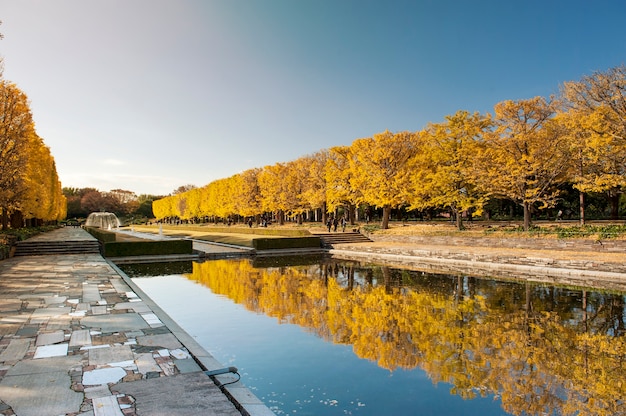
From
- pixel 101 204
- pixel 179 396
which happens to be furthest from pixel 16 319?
pixel 101 204

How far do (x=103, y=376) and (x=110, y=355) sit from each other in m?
0.93

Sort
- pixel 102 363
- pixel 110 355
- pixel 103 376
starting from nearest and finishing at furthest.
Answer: pixel 103 376
pixel 102 363
pixel 110 355

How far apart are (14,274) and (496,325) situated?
55.2 feet

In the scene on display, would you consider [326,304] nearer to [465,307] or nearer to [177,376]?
[465,307]

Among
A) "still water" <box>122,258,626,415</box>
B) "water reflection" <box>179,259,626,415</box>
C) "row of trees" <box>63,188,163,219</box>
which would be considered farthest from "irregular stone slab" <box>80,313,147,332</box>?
"row of trees" <box>63,188,163,219</box>

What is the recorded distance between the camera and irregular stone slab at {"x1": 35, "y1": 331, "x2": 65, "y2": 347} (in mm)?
6852

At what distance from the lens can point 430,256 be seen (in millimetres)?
23062

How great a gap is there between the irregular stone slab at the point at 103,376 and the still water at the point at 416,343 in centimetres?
201

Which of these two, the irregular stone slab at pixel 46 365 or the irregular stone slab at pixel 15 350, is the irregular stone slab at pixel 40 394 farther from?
the irregular stone slab at pixel 15 350

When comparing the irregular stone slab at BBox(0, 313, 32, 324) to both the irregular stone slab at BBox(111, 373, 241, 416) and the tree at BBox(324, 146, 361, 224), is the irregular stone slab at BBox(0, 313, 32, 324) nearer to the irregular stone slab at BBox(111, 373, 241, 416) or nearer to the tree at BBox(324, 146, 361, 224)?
the irregular stone slab at BBox(111, 373, 241, 416)

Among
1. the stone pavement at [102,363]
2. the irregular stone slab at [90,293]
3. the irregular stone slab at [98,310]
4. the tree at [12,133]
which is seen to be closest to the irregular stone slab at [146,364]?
the stone pavement at [102,363]

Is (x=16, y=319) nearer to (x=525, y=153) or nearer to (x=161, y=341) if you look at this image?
(x=161, y=341)

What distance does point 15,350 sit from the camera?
6.39 meters

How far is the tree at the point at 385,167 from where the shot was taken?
32.5m
